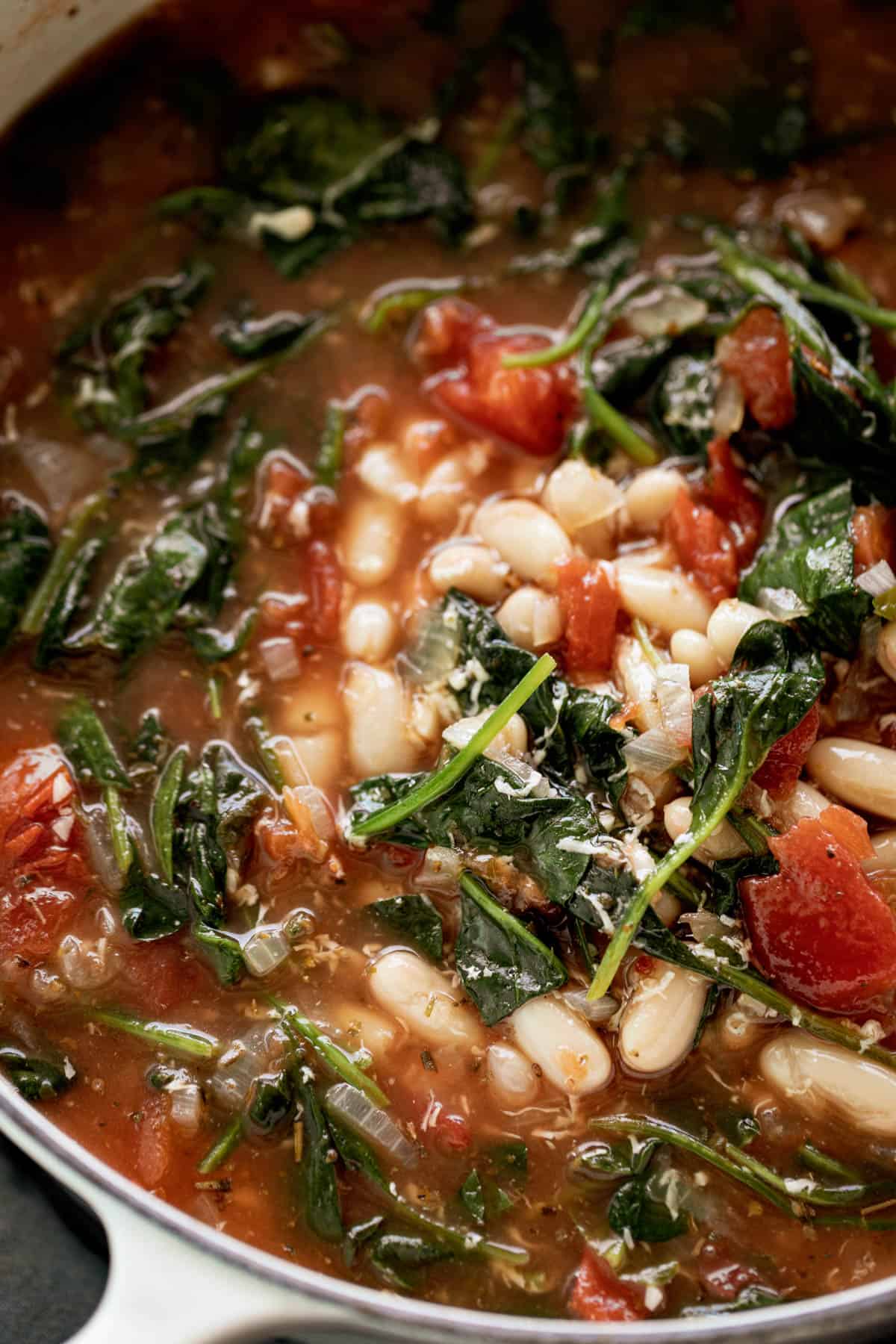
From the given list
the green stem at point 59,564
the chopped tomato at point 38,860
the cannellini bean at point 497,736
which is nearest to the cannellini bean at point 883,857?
the cannellini bean at point 497,736

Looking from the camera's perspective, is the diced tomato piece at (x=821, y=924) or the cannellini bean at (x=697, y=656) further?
the cannellini bean at (x=697, y=656)

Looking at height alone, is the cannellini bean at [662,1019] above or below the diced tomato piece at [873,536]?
below

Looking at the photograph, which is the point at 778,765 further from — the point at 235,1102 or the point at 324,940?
the point at 235,1102

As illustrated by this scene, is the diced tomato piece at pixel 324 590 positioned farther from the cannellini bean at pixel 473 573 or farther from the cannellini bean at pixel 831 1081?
the cannellini bean at pixel 831 1081

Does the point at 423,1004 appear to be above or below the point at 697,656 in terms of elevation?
below

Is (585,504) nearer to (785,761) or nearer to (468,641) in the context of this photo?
(468,641)

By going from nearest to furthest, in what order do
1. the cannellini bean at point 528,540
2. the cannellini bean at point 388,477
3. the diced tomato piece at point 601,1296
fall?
the diced tomato piece at point 601,1296 < the cannellini bean at point 528,540 < the cannellini bean at point 388,477

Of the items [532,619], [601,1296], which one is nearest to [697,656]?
[532,619]

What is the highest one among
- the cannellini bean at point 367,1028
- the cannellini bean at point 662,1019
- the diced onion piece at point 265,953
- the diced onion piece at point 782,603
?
the diced onion piece at point 265,953
